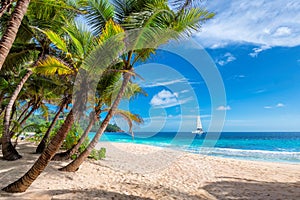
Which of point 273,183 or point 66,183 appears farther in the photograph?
point 273,183

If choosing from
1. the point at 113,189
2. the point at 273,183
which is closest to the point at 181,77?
the point at 273,183

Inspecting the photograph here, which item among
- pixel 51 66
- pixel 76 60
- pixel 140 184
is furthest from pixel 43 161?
pixel 140 184

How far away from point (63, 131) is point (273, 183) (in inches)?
282

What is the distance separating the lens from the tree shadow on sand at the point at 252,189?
5.93 meters

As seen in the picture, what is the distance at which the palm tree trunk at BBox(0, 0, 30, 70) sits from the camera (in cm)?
291

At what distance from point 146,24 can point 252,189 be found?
5.74 metres

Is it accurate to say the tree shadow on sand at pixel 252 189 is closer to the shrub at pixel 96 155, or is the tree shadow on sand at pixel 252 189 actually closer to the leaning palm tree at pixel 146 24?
the leaning palm tree at pixel 146 24

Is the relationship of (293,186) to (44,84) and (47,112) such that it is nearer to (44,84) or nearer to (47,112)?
(44,84)

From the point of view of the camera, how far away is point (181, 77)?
10.8 m

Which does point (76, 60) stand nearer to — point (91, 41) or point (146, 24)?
point (91, 41)

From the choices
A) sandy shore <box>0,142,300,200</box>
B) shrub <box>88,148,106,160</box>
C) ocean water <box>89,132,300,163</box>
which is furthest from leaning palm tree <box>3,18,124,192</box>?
ocean water <box>89,132,300,163</box>

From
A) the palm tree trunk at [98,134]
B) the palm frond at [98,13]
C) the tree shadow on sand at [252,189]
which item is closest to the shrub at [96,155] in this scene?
the palm tree trunk at [98,134]

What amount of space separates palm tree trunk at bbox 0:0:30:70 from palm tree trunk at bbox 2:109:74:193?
1.67 m

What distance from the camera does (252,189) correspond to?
6.64 metres
